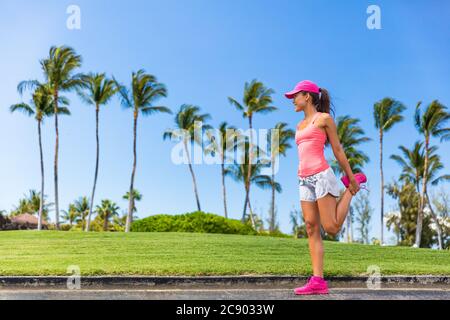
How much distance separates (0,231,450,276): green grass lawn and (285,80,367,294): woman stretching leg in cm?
382

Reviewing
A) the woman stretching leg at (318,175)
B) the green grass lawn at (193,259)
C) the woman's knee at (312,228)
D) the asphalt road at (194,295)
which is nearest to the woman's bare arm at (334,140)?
the woman stretching leg at (318,175)

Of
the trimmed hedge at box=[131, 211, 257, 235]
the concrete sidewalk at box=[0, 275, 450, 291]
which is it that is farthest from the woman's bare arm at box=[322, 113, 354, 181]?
the trimmed hedge at box=[131, 211, 257, 235]

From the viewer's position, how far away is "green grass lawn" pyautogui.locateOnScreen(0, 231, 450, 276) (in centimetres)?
946

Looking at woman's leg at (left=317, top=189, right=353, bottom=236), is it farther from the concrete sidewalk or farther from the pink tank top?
the concrete sidewalk

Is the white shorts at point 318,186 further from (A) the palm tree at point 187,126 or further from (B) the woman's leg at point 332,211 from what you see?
(A) the palm tree at point 187,126

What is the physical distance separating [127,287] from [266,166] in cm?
4092

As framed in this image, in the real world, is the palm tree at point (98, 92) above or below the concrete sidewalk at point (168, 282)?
above

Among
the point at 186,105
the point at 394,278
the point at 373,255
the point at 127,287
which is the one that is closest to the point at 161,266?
the point at 127,287

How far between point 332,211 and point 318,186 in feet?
0.99

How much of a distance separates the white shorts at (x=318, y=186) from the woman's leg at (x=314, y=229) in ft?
0.29

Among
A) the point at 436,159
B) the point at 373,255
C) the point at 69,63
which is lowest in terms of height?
the point at 373,255

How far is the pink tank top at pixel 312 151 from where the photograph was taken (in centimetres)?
551
